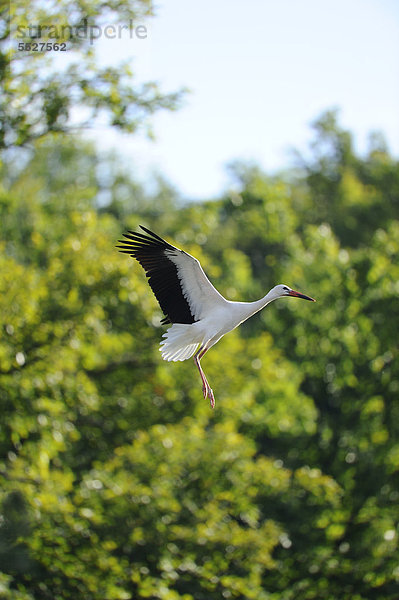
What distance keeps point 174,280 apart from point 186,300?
24 centimetres

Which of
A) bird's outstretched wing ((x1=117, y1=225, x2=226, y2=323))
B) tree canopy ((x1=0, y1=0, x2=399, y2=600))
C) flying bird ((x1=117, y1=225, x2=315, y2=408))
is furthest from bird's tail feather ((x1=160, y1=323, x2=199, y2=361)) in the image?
tree canopy ((x1=0, y1=0, x2=399, y2=600))

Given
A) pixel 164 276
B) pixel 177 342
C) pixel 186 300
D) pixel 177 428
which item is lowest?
pixel 177 428

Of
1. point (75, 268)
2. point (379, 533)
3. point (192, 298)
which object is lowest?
point (379, 533)

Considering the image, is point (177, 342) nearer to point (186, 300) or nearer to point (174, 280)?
point (186, 300)

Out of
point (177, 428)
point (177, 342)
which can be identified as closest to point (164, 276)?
point (177, 342)

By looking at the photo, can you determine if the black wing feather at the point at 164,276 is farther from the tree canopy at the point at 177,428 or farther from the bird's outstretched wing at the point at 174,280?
the tree canopy at the point at 177,428

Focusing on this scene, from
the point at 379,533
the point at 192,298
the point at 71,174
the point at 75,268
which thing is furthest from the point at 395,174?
the point at 192,298

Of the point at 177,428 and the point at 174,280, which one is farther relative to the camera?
the point at 177,428

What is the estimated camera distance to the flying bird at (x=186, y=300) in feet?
28.7

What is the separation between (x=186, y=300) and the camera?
9.26 meters

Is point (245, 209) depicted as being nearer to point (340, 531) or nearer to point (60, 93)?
point (340, 531)

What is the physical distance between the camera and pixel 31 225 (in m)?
32.2

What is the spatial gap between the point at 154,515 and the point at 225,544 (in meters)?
1.48

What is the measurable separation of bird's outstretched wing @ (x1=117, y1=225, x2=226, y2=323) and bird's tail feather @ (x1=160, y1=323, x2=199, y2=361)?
218 mm
